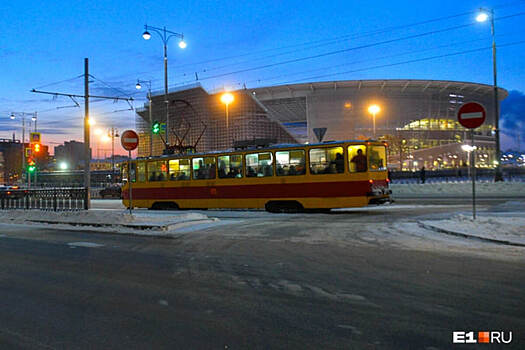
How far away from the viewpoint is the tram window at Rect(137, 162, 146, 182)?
20547mm

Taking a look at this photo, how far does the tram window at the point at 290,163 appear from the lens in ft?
52.3

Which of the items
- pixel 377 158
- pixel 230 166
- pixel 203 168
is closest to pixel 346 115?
pixel 203 168

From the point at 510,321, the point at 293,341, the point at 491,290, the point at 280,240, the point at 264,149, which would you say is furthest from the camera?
the point at 264,149

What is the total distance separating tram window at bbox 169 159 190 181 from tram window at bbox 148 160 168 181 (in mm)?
411

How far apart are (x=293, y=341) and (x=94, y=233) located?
9.94 metres

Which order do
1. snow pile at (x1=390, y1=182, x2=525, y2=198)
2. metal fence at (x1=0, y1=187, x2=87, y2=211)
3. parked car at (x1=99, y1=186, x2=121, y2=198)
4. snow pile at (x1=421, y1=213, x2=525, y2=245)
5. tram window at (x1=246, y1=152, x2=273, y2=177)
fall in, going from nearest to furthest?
snow pile at (x1=421, y1=213, x2=525, y2=245) → metal fence at (x1=0, y1=187, x2=87, y2=211) → tram window at (x1=246, y1=152, x2=273, y2=177) → snow pile at (x1=390, y1=182, x2=525, y2=198) → parked car at (x1=99, y1=186, x2=121, y2=198)

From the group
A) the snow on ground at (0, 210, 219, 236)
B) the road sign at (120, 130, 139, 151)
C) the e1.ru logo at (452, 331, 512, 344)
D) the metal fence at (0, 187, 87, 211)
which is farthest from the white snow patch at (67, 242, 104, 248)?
the e1.ru logo at (452, 331, 512, 344)

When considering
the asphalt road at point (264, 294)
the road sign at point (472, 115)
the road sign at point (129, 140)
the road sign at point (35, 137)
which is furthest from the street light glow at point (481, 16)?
the road sign at point (35, 137)

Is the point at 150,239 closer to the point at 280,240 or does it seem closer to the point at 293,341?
the point at 280,240

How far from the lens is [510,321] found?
12.7ft

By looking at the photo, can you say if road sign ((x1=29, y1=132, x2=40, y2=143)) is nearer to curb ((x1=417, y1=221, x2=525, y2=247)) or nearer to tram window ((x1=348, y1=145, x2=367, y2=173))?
tram window ((x1=348, y1=145, x2=367, y2=173))

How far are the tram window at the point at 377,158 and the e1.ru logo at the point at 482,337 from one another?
38.5ft

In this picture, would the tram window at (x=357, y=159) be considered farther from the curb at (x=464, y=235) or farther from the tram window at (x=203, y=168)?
the tram window at (x=203, y=168)

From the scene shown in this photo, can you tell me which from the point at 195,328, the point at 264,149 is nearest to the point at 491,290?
the point at 195,328
